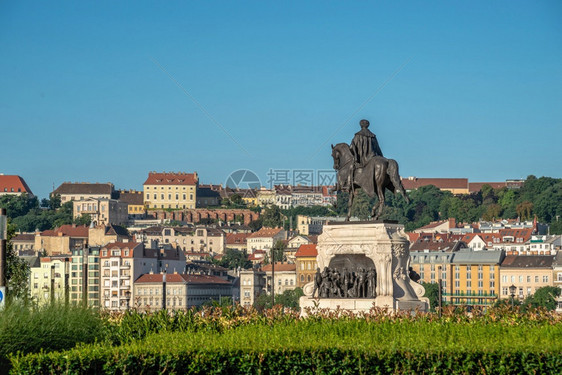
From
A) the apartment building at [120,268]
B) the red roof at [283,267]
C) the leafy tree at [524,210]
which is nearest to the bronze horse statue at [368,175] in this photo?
the apartment building at [120,268]

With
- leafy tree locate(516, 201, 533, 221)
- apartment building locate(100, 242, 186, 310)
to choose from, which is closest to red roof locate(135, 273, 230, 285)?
apartment building locate(100, 242, 186, 310)

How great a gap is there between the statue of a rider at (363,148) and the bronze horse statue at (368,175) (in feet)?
0.25

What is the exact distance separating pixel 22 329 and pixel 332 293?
9706 millimetres

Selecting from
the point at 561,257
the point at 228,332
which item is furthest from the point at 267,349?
the point at 561,257

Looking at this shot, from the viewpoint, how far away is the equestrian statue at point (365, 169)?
1075 inches

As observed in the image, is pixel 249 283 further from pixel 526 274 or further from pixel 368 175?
pixel 368 175

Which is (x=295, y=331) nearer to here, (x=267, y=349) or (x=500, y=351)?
(x=267, y=349)

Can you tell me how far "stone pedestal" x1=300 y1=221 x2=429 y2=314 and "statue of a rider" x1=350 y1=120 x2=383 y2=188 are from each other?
1.36 metres

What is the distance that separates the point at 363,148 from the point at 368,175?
69cm

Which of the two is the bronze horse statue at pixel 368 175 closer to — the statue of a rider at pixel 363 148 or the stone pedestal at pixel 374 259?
the statue of a rider at pixel 363 148

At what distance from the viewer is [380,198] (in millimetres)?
27359

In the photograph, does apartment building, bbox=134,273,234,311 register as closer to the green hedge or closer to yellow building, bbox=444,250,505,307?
yellow building, bbox=444,250,505,307

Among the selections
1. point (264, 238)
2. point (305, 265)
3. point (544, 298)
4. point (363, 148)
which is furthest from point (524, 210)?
point (363, 148)

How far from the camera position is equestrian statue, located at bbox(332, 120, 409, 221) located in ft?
89.6
